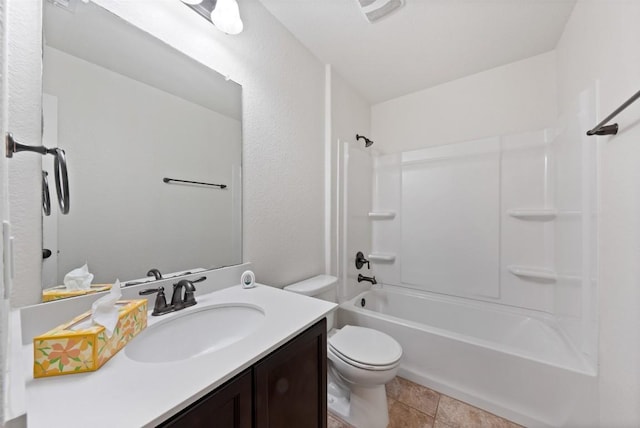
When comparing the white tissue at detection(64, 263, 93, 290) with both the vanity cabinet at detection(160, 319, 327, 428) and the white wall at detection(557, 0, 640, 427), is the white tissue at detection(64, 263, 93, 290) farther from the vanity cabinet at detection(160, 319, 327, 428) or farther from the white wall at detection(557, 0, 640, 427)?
the white wall at detection(557, 0, 640, 427)

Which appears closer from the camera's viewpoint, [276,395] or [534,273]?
[276,395]

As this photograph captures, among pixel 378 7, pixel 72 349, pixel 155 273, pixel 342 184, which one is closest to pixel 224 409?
pixel 72 349

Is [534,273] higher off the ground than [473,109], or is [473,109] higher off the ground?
[473,109]

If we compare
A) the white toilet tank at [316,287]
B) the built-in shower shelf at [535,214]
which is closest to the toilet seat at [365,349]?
the white toilet tank at [316,287]

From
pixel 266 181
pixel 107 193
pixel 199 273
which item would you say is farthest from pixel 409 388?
pixel 107 193

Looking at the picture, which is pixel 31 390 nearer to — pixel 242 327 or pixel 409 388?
pixel 242 327

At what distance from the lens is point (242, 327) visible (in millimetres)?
990

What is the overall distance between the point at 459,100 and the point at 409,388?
235 centimetres

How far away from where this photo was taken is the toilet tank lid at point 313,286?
4.89 ft

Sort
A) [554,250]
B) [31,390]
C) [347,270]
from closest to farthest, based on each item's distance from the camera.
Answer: [31,390] < [554,250] < [347,270]

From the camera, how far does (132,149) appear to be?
36.9 inches

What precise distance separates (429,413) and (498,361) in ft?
1.68

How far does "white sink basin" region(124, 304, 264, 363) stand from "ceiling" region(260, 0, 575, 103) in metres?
1.70

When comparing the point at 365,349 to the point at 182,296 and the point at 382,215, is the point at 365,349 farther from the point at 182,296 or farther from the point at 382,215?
the point at 382,215
